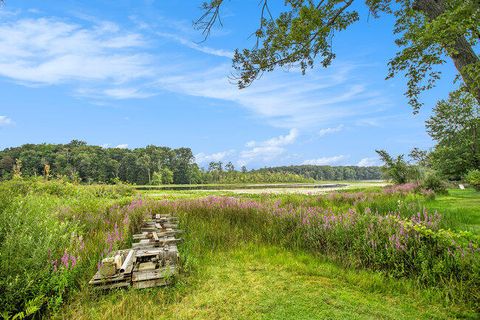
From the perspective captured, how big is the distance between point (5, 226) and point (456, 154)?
124 feet

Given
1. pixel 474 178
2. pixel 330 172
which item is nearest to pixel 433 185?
pixel 474 178

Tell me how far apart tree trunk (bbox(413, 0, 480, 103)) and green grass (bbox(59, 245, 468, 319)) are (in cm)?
354

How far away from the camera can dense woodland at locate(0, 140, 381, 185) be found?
243ft

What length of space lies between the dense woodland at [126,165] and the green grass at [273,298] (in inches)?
2461

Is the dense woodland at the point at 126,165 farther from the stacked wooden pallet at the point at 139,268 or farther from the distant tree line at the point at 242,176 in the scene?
the stacked wooden pallet at the point at 139,268

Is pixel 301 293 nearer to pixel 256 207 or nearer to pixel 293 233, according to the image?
pixel 293 233

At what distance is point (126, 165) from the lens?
3322 inches

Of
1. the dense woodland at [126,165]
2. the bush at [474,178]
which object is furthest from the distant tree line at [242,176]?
the bush at [474,178]

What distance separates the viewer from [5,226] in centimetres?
315

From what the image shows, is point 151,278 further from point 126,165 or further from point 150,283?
point 126,165

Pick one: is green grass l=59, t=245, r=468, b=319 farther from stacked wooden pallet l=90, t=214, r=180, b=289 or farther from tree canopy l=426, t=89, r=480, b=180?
tree canopy l=426, t=89, r=480, b=180

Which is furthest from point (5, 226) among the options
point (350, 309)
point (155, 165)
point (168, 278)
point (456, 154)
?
point (155, 165)

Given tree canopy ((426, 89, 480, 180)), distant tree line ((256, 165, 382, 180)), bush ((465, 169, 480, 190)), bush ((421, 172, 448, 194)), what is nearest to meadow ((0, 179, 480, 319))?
bush ((465, 169, 480, 190))

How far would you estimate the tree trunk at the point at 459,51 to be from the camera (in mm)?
4438
